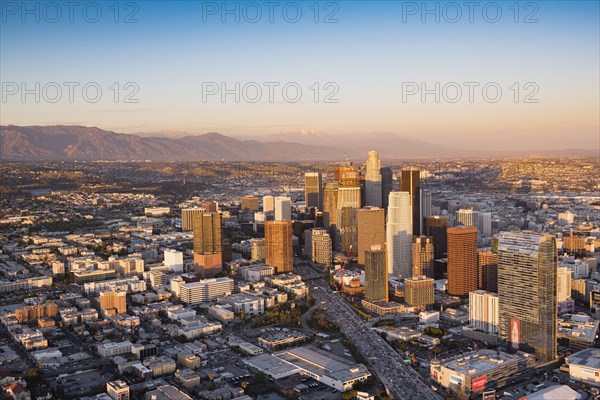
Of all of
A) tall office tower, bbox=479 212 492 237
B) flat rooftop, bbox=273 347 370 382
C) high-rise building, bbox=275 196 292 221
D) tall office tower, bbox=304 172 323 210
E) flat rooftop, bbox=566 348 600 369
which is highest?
tall office tower, bbox=304 172 323 210

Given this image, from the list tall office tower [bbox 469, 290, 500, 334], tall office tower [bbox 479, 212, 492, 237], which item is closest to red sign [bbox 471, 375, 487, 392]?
tall office tower [bbox 469, 290, 500, 334]

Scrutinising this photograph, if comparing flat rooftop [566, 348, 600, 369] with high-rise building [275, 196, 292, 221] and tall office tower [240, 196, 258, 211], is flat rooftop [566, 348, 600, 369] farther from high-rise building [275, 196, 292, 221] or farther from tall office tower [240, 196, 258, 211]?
tall office tower [240, 196, 258, 211]

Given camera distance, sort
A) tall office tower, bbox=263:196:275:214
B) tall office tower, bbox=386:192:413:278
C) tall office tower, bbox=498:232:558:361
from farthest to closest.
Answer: tall office tower, bbox=263:196:275:214 < tall office tower, bbox=386:192:413:278 < tall office tower, bbox=498:232:558:361

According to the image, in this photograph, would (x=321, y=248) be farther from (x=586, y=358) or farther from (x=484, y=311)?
(x=586, y=358)

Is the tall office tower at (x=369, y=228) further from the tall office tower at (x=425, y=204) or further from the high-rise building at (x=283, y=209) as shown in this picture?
the high-rise building at (x=283, y=209)

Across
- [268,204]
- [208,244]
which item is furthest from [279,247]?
[268,204]

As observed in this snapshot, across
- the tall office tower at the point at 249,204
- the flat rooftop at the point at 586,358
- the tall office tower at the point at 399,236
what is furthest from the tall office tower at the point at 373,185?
the flat rooftop at the point at 586,358
